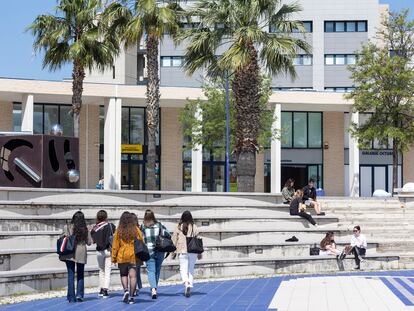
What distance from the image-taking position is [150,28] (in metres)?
32.8

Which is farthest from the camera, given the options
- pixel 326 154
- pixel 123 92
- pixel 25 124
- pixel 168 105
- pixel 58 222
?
pixel 326 154

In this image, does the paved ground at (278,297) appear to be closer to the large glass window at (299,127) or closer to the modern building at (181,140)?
the modern building at (181,140)

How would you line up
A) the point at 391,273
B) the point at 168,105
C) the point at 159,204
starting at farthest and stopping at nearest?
the point at 168,105 → the point at 159,204 → the point at 391,273

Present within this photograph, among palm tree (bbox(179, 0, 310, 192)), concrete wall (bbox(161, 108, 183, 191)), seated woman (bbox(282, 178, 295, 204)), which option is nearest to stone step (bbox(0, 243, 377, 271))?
seated woman (bbox(282, 178, 295, 204))

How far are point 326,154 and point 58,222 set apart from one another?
124 ft

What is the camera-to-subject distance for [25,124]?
151 feet

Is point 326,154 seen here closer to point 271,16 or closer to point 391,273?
point 271,16

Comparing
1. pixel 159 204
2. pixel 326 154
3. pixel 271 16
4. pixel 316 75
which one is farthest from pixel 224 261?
pixel 316 75

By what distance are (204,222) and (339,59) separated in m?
48.4

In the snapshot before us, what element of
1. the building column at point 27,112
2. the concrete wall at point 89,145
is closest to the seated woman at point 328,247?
the building column at point 27,112

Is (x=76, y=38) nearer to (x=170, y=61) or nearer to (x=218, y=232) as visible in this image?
(x=218, y=232)

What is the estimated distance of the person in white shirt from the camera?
24.1 metres

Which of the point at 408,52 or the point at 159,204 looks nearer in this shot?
the point at 159,204

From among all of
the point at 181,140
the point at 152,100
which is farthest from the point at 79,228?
the point at 181,140
